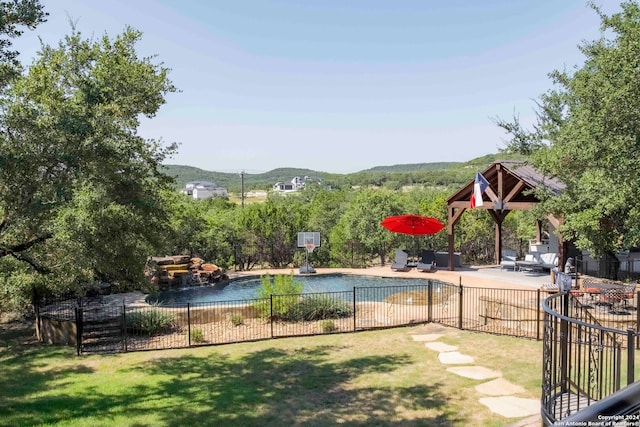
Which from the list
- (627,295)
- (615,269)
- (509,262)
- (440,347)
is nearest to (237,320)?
(440,347)

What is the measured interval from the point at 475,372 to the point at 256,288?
11.8 meters

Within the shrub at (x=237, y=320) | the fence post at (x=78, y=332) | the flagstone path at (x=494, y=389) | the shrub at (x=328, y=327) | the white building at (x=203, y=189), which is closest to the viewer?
the flagstone path at (x=494, y=389)

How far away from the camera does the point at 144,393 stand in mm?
7629

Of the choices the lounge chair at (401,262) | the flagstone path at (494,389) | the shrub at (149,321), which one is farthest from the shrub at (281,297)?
the lounge chair at (401,262)

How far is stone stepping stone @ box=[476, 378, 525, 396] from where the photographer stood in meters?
6.96

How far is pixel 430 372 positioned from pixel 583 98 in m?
7.98

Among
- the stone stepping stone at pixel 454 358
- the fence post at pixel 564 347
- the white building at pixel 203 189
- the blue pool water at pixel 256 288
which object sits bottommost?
the blue pool water at pixel 256 288

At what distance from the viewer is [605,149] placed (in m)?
9.94

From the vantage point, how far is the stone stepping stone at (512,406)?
613 cm

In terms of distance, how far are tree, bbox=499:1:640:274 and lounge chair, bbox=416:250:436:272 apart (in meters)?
6.52

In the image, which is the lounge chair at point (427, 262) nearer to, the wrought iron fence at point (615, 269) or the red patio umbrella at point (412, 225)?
the red patio umbrella at point (412, 225)

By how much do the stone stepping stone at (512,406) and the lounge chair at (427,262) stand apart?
14566 millimetres

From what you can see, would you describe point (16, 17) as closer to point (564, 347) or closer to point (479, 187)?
point (564, 347)

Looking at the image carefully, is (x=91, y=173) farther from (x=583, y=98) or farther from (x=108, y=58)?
(x=583, y=98)
